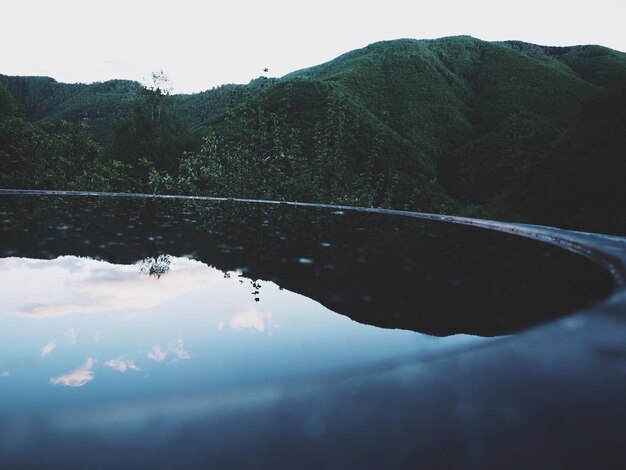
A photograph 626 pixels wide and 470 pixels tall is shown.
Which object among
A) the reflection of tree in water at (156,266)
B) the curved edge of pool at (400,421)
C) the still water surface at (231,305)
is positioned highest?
the curved edge of pool at (400,421)

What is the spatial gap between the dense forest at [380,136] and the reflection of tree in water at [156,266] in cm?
1173

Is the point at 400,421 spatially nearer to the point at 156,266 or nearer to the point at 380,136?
the point at 156,266

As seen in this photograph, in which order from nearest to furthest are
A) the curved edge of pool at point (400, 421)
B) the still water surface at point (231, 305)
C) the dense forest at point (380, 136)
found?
the curved edge of pool at point (400, 421)
the still water surface at point (231, 305)
the dense forest at point (380, 136)

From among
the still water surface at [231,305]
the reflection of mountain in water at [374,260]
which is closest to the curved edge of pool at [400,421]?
the still water surface at [231,305]

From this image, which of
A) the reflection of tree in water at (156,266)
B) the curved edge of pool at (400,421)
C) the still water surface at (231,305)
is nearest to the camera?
the curved edge of pool at (400,421)

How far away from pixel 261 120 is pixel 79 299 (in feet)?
81.4

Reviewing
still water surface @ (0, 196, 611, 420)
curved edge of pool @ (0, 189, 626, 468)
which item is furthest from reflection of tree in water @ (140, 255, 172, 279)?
curved edge of pool @ (0, 189, 626, 468)

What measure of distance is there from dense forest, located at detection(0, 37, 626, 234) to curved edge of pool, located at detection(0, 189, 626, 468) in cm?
1299

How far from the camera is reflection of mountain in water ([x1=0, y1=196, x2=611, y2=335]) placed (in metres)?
2.80

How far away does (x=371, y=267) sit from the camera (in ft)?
13.6

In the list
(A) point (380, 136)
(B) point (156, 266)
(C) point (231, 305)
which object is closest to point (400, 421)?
(C) point (231, 305)

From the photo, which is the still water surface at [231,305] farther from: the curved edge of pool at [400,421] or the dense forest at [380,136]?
the dense forest at [380,136]

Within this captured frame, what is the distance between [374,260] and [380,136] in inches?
1900

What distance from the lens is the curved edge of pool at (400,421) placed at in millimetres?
1161
